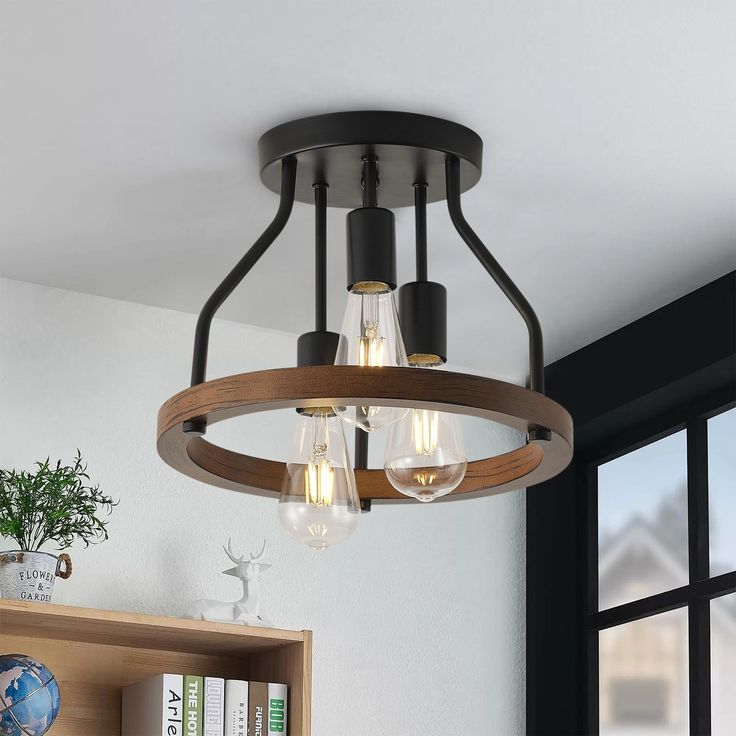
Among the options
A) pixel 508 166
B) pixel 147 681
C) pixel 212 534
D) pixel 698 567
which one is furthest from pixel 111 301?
pixel 698 567

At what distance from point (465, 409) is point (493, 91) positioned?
24.7 inches

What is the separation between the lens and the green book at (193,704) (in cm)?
244

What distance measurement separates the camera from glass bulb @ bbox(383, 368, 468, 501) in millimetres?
1665

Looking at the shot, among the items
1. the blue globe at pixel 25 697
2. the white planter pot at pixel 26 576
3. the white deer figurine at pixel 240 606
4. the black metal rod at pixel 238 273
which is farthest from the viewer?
the white deer figurine at pixel 240 606

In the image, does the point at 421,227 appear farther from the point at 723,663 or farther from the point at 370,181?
the point at 723,663

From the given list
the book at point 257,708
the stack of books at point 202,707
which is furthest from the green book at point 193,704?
the book at point 257,708

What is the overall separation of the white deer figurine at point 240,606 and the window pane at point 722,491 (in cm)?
100

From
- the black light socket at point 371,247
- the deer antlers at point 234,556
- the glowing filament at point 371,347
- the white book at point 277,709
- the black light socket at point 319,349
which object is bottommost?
the white book at point 277,709

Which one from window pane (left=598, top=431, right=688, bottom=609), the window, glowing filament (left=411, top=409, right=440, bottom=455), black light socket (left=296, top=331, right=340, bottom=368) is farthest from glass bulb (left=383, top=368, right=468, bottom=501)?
window pane (left=598, top=431, right=688, bottom=609)

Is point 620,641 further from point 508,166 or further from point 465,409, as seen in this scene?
point 465,409

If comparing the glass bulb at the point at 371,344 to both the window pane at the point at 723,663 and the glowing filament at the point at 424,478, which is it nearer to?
the glowing filament at the point at 424,478

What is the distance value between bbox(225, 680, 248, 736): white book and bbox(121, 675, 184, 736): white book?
0.10 metres

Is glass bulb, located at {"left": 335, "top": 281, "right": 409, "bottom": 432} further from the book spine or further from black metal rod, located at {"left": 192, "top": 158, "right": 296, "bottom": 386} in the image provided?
the book spine

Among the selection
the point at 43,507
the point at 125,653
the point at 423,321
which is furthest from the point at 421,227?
the point at 125,653
